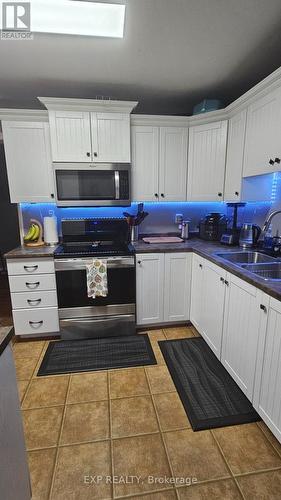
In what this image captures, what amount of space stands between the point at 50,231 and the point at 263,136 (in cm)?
217

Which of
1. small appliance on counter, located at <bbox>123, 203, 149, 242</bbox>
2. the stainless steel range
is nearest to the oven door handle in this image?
the stainless steel range

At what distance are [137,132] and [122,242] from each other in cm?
118

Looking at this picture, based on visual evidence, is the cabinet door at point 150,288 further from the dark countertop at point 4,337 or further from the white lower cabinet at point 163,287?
the dark countertop at point 4,337

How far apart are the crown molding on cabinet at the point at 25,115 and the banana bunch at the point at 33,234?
3.46ft

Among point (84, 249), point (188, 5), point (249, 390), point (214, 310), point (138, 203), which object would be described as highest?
point (188, 5)

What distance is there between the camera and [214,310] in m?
2.10

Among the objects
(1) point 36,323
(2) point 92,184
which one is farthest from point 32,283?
(2) point 92,184

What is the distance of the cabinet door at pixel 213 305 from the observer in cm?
198

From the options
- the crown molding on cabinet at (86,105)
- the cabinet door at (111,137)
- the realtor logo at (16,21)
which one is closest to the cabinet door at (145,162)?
the cabinet door at (111,137)

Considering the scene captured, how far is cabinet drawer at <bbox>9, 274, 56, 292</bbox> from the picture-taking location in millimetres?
2352

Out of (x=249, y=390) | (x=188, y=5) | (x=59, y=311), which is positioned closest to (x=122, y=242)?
(x=59, y=311)

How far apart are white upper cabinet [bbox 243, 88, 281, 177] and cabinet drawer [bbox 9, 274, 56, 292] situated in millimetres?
2081

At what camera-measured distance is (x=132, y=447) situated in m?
1.44

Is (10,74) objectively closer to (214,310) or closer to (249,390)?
(214,310)
